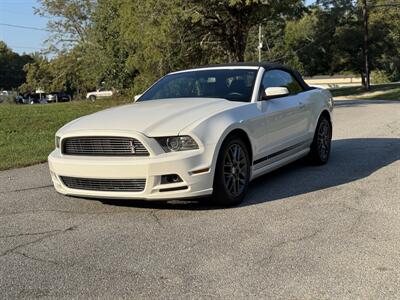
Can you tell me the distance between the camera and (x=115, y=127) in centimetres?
561

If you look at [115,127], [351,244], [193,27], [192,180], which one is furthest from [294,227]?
[193,27]

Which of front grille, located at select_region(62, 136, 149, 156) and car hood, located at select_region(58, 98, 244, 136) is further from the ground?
car hood, located at select_region(58, 98, 244, 136)

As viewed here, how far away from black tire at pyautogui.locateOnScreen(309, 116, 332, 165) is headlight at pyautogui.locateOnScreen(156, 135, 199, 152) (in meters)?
3.20

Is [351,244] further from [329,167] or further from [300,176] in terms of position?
[329,167]

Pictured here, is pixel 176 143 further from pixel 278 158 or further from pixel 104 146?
pixel 278 158

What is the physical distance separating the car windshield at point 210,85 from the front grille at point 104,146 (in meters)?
1.54

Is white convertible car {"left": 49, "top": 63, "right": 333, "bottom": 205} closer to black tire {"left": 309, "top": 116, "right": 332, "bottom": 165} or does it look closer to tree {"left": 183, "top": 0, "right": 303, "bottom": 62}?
black tire {"left": 309, "top": 116, "right": 332, "bottom": 165}

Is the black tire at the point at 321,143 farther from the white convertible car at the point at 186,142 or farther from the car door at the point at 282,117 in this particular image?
the white convertible car at the point at 186,142

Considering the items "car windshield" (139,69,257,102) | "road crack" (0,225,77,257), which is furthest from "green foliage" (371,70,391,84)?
"road crack" (0,225,77,257)

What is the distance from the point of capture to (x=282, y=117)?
23.1 ft

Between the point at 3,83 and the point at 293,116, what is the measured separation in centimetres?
10360

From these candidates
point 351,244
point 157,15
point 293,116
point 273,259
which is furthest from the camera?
point 157,15

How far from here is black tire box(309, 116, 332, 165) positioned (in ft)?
26.9

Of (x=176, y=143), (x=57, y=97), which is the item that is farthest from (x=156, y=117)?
(x=57, y=97)
